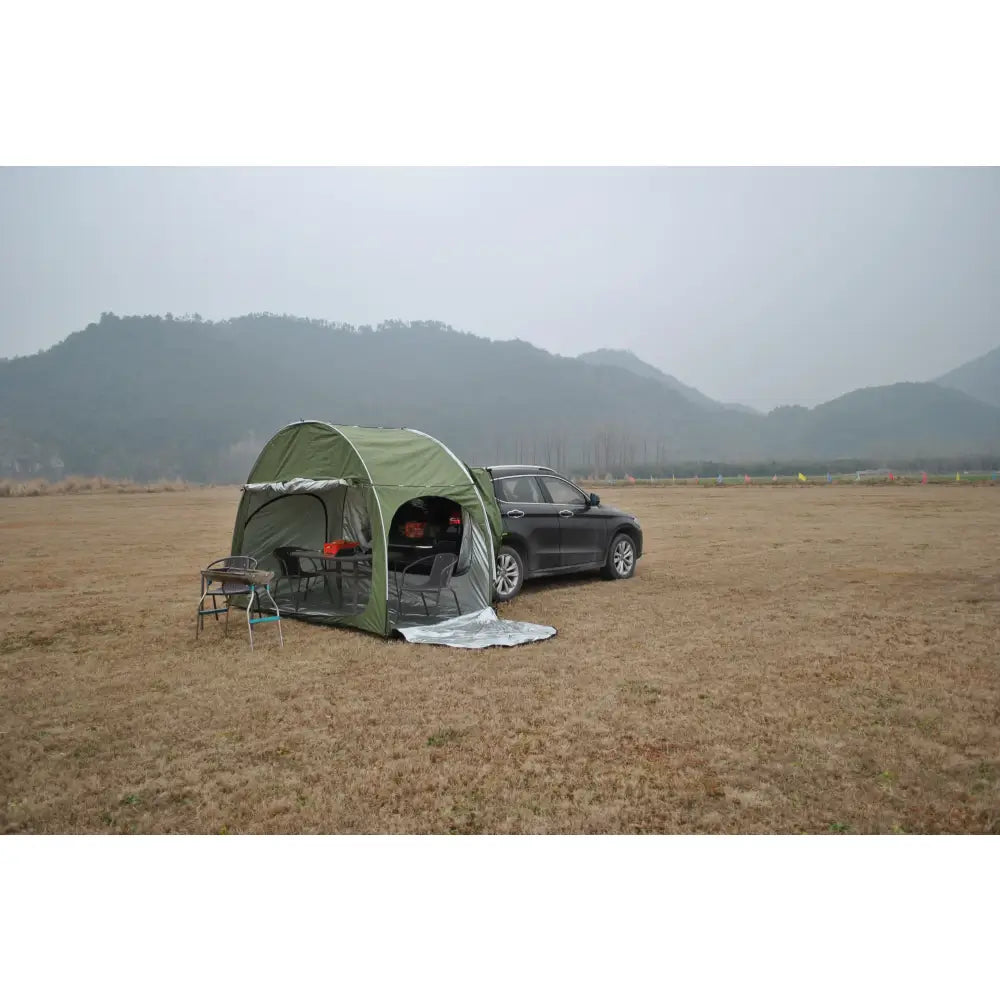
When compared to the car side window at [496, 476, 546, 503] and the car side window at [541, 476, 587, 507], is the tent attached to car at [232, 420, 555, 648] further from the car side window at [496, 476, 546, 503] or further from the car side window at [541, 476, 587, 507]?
the car side window at [541, 476, 587, 507]

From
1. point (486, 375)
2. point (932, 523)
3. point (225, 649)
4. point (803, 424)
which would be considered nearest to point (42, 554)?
point (225, 649)

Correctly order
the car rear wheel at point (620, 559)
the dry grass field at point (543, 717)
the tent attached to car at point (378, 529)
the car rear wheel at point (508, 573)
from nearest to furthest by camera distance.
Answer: the dry grass field at point (543, 717), the tent attached to car at point (378, 529), the car rear wheel at point (508, 573), the car rear wheel at point (620, 559)

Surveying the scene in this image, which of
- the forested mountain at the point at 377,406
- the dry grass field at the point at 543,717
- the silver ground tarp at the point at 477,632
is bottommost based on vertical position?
the dry grass field at the point at 543,717

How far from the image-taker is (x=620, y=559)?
12.2 meters

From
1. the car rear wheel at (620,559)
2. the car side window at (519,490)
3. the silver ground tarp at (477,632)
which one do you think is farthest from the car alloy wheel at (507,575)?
the car rear wheel at (620,559)

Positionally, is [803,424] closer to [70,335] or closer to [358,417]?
[358,417]

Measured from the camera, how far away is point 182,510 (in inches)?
1291

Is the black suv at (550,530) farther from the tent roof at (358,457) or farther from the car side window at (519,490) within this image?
the tent roof at (358,457)

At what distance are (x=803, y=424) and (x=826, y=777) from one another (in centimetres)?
20382

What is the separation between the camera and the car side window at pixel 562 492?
1127cm

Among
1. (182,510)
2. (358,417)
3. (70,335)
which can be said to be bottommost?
(182,510)

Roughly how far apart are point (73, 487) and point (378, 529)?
48201 mm

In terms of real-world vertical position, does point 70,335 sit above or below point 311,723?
above

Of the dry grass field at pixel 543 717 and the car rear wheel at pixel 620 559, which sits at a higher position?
the car rear wheel at pixel 620 559
